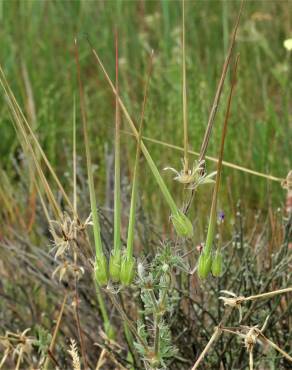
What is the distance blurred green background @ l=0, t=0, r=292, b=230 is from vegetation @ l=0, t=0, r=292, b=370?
1cm

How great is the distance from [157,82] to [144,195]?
0.87 metres

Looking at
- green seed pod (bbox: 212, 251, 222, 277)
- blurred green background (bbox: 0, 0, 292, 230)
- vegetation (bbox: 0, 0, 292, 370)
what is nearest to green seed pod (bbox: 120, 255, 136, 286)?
vegetation (bbox: 0, 0, 292, 370)

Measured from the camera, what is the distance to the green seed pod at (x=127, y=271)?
42.3 inches

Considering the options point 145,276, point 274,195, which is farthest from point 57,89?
point 145,276

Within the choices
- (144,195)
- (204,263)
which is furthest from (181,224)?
(144,195)

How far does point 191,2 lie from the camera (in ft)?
11.7

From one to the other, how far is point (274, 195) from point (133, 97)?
38.3 inches

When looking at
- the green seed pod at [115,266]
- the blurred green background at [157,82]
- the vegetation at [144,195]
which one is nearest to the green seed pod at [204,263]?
the vegetation at [144,195]

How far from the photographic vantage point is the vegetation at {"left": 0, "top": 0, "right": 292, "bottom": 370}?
115 cm

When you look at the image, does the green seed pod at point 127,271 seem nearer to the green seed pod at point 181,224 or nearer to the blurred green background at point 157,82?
the green seed pod at point 181,224

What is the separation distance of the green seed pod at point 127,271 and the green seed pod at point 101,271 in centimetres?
2

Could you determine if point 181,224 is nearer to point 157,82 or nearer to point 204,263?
point 204,263

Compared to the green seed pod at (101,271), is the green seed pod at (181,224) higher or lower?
higher

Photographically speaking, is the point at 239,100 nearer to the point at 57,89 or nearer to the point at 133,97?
the point at 133,97
